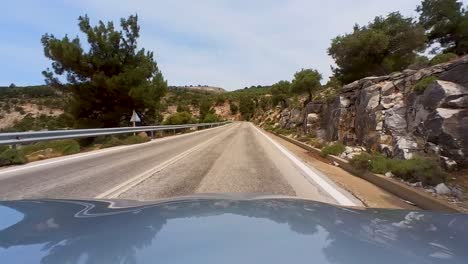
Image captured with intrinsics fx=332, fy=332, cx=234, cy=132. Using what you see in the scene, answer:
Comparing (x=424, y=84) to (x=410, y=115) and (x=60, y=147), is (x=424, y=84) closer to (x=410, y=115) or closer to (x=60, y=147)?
(x=410, y=115)

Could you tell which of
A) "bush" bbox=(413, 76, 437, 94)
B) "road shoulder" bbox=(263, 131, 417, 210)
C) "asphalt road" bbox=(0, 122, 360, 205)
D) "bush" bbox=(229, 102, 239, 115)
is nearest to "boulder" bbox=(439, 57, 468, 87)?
"bush" bbox=(413, 76, 437, 94)

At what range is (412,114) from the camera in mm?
11281

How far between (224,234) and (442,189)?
5682mm

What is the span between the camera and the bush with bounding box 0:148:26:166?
10.9 m

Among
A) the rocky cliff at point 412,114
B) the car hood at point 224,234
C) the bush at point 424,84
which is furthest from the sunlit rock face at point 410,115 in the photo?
the car hood at point 224,234

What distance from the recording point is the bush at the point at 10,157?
35.8ft

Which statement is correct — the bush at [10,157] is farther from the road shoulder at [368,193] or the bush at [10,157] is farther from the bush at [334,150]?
the bush at [334,150]

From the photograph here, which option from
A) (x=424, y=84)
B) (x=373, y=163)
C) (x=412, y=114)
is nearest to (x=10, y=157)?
(x=373, y=163)

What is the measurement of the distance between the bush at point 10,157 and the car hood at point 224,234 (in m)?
9.00

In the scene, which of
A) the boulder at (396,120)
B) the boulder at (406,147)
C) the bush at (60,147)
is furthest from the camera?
the bush at (60,147)

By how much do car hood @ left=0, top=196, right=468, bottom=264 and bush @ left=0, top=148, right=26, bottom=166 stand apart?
8998 mm

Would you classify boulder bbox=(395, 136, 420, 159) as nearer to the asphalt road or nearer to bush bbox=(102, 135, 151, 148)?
the asphalt road

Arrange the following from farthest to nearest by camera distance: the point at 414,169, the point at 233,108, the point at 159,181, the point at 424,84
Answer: the point at 233,108
the point at 424,84
the point at 159,181
the point at 414,169

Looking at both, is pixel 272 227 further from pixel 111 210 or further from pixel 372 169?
pixel 372 169
